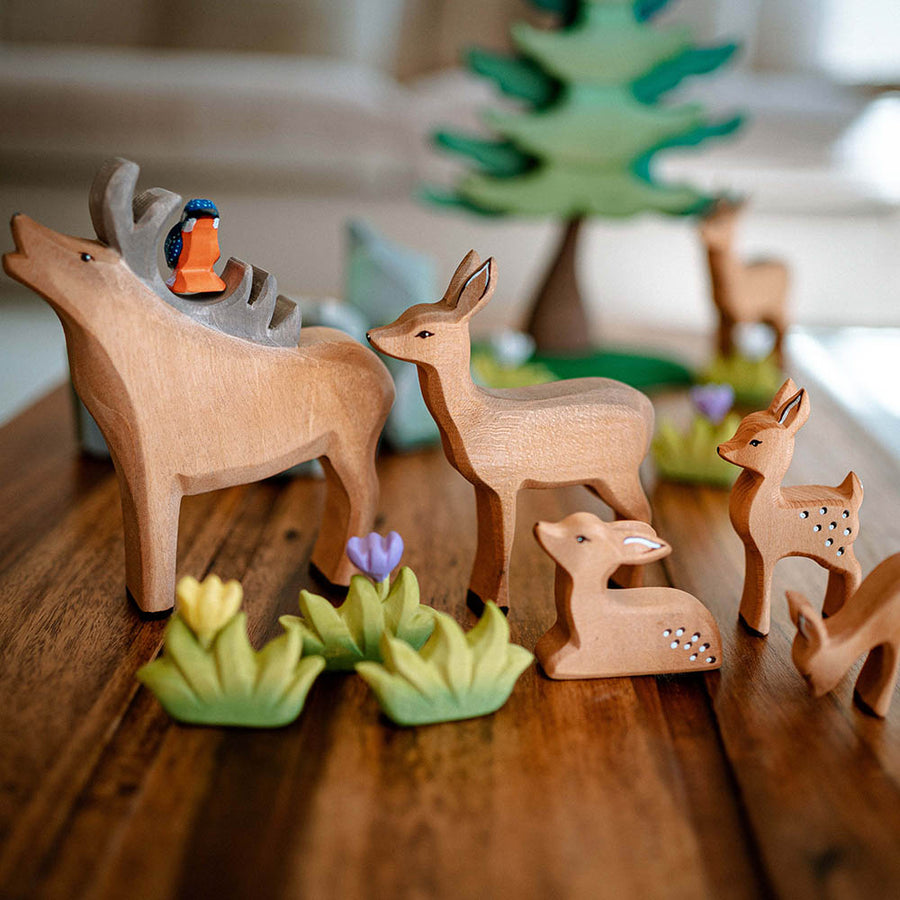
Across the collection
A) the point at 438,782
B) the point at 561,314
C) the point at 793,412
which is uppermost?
the point at 793,412

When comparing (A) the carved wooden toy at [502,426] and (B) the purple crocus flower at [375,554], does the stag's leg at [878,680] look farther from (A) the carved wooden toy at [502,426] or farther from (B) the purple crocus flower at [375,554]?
(B) the purple crocus flower at [375,554]

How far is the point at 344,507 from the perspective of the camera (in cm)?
76

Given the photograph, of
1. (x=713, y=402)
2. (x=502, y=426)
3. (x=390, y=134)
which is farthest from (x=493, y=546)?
(x=390, y=134)

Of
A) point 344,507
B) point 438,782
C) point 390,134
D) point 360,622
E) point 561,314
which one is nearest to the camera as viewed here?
point 438,782

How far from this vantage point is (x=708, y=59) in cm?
142

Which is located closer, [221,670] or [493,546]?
[221,670]

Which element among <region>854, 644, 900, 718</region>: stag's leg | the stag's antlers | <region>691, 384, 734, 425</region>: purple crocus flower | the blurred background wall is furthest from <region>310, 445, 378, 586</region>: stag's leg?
the blurred background wall

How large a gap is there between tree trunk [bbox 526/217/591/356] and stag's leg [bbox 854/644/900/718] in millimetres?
1011

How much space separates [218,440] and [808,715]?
1.42ft

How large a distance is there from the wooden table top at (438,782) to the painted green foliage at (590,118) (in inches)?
33.8

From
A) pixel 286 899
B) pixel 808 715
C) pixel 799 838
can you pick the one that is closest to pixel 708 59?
pixel 808 715

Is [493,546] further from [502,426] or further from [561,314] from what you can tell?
[561,314]

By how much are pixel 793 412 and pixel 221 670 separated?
410 millimetres

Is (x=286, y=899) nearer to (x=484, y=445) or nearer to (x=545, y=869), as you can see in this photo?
(x=545, y=869)
